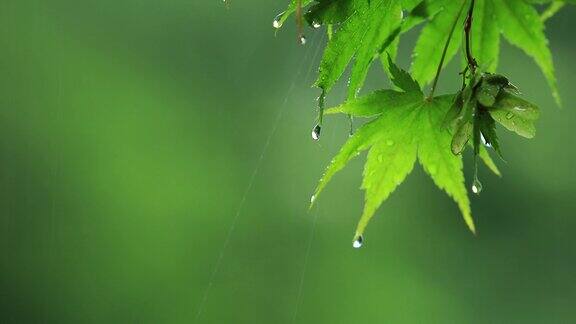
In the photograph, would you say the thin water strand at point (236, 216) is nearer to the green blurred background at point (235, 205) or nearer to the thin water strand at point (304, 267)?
the green blurred background at point (235, 205)

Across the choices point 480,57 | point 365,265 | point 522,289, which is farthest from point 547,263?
point 480,57

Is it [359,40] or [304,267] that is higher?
[304,267]

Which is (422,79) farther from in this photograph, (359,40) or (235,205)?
(235,205)

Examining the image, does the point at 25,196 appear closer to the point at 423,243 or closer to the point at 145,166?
the point at 145,166

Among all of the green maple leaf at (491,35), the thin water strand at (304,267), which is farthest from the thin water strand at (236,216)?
the green maple leaf at (491,35)

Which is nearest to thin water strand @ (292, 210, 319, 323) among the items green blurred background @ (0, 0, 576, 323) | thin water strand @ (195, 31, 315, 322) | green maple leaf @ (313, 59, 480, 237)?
green blurred background @ (0, 0, 576, 323)

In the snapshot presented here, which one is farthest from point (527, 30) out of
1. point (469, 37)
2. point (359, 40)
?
point (359, 40)

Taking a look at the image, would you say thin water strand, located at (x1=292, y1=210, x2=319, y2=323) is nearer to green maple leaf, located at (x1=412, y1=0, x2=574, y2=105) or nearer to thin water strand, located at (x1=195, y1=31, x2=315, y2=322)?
thin water strand, located at (x1=195, y1=31, x2=315, y2=322)
